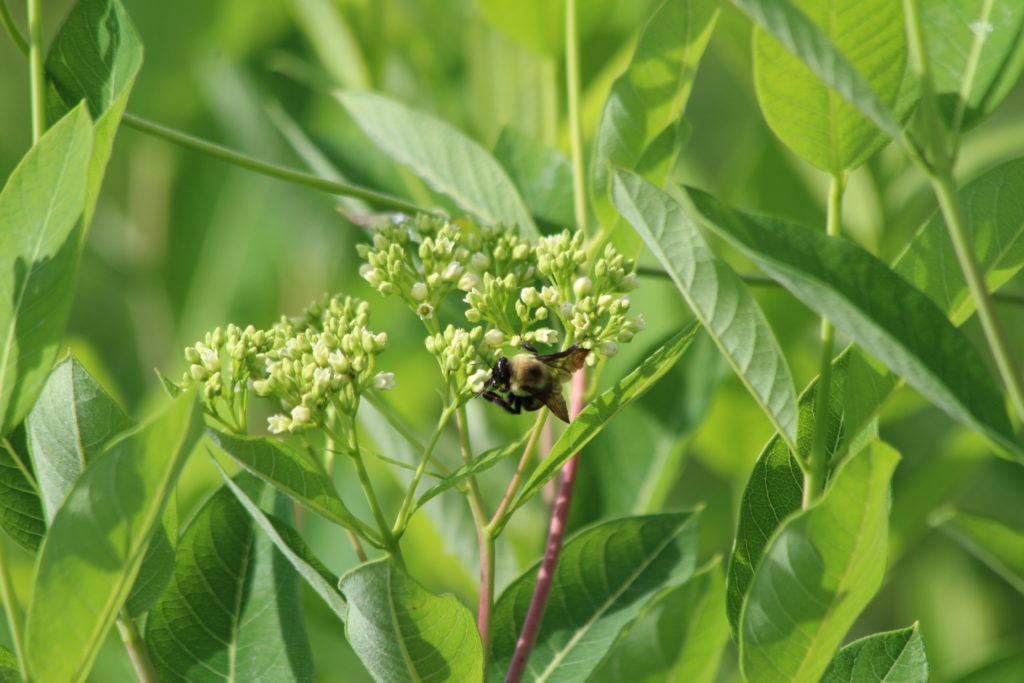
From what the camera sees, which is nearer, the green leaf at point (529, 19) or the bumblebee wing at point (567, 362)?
the bumblebee wing at point (567, 362)

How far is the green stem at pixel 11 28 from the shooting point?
112 centimetres

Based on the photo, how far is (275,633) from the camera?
3.76ft

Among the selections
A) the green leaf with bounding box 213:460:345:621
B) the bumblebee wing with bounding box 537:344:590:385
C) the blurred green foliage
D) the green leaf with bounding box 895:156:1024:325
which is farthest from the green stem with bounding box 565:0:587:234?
the green leaf with bounding box 213:460:345:621

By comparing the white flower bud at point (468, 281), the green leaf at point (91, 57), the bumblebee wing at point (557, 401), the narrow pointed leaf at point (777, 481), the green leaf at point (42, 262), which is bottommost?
the narrow pointed leaf at point (777, 481)

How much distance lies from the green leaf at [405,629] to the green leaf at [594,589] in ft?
0.67

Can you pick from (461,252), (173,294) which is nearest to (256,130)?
(173,294)

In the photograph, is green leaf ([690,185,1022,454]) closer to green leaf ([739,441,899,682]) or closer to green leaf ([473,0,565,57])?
green leaf ([739,441,899,682])

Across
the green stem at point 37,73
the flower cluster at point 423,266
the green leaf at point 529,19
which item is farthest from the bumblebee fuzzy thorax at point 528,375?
the green leaf at point 529,19

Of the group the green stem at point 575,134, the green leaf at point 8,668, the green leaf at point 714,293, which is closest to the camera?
the green leaf at point 714,293

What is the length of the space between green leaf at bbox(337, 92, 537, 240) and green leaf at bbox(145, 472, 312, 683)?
0.46 metres

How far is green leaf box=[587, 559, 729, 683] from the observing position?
1.19 metres

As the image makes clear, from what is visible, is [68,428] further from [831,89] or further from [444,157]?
[831,89]

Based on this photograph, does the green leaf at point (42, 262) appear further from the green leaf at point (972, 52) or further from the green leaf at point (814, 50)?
the green leaf at point (972, 52)

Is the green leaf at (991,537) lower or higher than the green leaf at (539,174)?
lower
